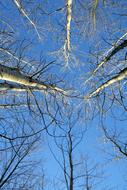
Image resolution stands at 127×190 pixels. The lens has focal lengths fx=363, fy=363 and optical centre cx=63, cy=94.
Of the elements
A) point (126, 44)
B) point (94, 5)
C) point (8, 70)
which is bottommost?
point (8, 70)

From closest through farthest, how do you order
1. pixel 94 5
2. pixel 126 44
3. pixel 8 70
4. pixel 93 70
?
1. pixel 8 70
2. pixel 126 44
3. pixel 94 5
4. pixel 93 70

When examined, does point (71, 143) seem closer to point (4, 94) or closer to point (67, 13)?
point (4, 94)

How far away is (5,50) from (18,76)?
4.66 ft

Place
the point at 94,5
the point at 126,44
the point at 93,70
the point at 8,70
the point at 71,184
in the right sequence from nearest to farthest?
1. the point at 8,70
2. the point at 126,44
3. the point at 94,5
4. the point at 93,70
5. the point at 71,184

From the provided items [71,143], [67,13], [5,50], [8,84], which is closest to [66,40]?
[67,13]

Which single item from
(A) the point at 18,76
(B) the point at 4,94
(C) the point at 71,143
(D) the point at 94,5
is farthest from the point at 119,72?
(C) the point at 71,143

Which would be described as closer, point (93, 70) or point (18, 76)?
point (18, 76)

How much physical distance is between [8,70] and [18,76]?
0.29m

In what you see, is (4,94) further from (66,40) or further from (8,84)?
(66,40)

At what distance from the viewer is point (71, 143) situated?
36.7 ft

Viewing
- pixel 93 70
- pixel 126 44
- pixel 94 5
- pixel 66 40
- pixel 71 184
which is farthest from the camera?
pixel 71 184

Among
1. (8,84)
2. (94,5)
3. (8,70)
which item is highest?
(94,5)

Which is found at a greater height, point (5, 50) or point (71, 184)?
point (5, 50)

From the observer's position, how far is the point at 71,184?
10695 mm
